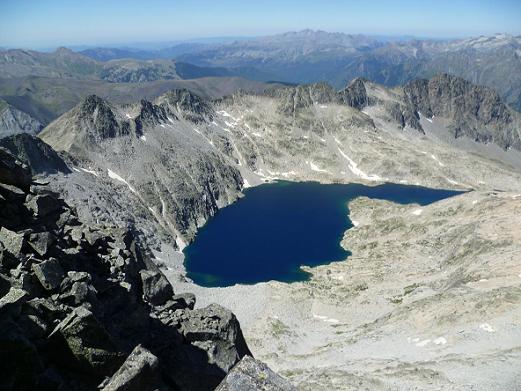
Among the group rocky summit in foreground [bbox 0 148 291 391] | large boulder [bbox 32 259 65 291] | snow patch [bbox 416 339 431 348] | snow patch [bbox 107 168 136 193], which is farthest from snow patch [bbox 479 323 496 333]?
snow patch [bbox 107 168 136 193]

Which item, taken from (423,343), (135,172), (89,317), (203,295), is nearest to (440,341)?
(423,343)

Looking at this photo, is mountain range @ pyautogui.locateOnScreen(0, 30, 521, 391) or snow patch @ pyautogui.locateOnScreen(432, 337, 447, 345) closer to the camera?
mountain range @ pyautogui.locateOnScreen(0, 30, 521, 391)

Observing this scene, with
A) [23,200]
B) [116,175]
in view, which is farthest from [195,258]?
[23,200]

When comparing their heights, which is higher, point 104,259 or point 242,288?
point 104,259

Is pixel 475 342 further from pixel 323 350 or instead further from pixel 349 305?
pixel 349 305

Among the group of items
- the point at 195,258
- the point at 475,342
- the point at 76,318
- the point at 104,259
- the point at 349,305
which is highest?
the point at 76,318

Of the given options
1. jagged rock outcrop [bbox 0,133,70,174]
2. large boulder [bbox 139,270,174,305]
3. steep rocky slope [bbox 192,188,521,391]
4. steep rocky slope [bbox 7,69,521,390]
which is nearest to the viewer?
large boulder [bbox 139,270,174,305]

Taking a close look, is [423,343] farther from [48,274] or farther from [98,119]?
[98,119]

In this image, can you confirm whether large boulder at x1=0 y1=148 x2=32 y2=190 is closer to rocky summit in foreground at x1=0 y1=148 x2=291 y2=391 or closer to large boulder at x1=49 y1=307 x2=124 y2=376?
rocky summit in foreground at x1=0 y1=148 x2=291 y2=391
